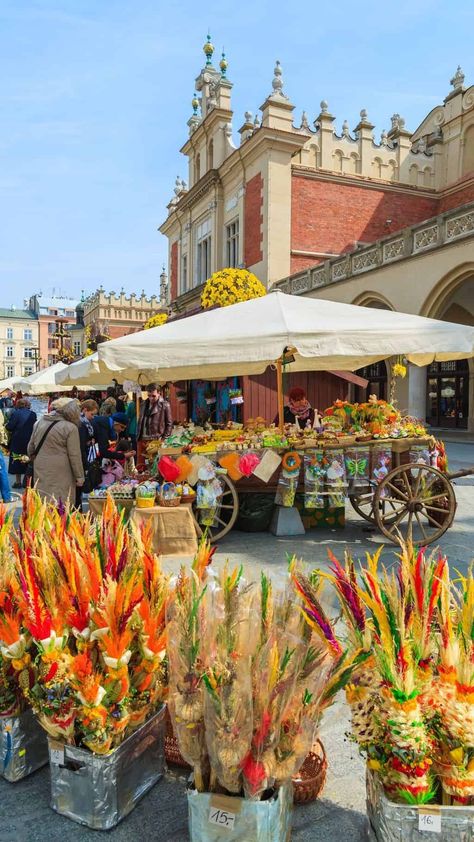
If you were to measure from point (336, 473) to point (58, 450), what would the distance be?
2935 millimetres

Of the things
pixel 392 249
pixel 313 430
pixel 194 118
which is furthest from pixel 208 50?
pixel 313 430

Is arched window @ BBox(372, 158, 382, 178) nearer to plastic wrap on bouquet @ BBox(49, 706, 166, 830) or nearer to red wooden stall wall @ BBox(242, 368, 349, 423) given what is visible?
red wooden stall wall @ BBox(242, 368, 349, 423)

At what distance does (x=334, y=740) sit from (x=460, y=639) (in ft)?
4.31

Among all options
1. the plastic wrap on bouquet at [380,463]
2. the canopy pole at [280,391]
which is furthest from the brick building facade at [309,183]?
the plastic wrap on bouquet at [380,463]

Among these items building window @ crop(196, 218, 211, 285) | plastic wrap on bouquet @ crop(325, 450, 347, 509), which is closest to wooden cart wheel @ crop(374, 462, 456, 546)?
plastic wrap on bouquet @ crop(325, 450, 347, 509)

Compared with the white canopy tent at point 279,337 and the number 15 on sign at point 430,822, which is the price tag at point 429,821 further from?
the white canopy tent at point 279,337

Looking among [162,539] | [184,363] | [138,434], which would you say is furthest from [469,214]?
[162,539]

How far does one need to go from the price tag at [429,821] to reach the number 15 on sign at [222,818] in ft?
1.85

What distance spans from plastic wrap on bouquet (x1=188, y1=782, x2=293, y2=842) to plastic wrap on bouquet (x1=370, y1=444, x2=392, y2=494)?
174 inches

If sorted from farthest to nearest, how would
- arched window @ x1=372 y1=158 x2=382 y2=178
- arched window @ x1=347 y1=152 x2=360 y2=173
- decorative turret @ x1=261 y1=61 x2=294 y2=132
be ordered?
arched window @ x1=372 y1=158 x2=382 y2=178 < arched window @ x1=347 y1=152 x2=360 y2=173 < decorative turret @ x1=261 y1=61 x2=294 y2=132

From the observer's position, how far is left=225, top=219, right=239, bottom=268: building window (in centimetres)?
2417

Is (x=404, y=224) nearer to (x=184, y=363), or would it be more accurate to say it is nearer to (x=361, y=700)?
(x=184, y=363)

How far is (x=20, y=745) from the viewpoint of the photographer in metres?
2.31

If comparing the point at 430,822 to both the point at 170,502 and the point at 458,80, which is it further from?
the point at 458,80
